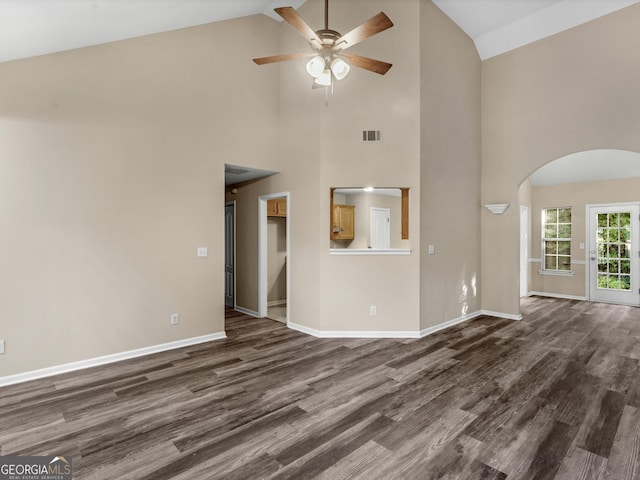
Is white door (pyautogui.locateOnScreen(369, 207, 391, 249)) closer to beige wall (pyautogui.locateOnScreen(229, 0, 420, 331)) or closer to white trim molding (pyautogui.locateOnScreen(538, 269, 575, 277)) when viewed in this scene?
beige wall (pyautogui.locateOnScreen(229, 0, 420, 331))

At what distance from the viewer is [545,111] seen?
4992 mm

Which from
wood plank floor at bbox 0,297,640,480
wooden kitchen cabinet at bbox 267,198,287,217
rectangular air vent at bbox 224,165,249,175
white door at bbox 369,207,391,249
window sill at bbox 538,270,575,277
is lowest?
wood plank floor at bbox 0,297,640,480

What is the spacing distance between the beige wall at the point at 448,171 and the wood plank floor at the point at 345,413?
3.46 feet

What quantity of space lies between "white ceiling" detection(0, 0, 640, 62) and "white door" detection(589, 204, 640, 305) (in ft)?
13.4

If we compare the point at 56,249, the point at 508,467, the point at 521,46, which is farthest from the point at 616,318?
the point at 56,249

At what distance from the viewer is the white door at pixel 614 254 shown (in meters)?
6.43

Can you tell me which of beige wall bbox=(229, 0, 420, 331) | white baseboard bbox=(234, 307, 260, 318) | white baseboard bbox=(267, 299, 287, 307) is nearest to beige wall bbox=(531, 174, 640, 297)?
beige wall bbox=(229, 0, 420, 331)

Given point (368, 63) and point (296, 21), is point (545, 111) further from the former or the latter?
point (296, 21)

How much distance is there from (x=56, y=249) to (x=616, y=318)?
8.07m

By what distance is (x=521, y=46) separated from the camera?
5.19 meters

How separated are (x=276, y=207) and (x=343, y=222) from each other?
175 centimetres

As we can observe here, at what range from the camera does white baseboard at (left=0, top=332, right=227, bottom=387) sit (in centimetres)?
309

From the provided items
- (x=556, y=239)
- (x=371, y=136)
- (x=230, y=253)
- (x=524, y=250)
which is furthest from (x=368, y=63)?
(x=556, y=239)

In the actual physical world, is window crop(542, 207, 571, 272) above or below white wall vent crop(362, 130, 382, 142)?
below
